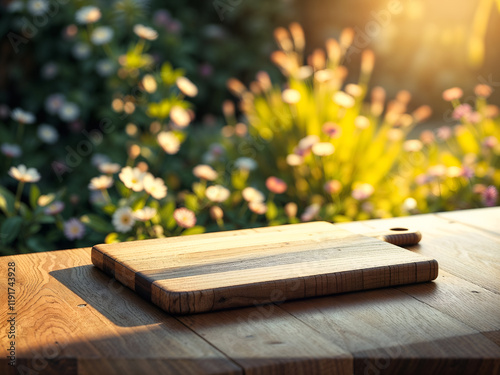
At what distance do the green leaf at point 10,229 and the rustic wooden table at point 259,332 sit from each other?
805 mm

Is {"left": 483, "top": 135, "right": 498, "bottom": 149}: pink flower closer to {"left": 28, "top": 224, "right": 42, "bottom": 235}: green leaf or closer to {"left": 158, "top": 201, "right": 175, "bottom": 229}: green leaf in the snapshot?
{"left": 158, "top": 201, "right": 175, "bottom": 229}: green leaf

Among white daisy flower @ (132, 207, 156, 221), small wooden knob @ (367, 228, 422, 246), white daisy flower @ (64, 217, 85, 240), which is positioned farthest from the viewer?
white daisy flower @ (64, 217, 85, 240)

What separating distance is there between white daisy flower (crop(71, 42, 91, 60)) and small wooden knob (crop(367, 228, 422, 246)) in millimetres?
1934

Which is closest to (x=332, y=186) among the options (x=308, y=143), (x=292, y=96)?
(x=308, y=143)

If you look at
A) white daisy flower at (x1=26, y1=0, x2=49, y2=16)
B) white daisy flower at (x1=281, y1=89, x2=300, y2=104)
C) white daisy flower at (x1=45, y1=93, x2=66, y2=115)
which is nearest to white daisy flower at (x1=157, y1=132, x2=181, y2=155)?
white daisy flower at (x1=281, y1=89, x2=300, y2=104)

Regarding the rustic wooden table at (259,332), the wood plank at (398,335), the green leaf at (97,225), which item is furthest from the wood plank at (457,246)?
the green leaf at (97,225)

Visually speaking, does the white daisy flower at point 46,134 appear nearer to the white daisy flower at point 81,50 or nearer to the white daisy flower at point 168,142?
the white daisy flower at point 81,50

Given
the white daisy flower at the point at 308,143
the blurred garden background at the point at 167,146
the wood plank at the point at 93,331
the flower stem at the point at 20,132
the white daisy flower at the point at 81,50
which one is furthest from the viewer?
the white daisy flower at the point at 81,50

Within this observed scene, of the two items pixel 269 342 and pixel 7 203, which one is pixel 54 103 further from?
pixel 269 342

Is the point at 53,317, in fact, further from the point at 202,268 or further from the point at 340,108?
the point at 340,108

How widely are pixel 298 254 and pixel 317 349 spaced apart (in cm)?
36

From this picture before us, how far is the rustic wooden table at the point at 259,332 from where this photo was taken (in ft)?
2.84

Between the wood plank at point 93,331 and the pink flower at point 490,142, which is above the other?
the pink flower at point 490,142

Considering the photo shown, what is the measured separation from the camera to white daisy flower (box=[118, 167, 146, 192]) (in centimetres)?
194
